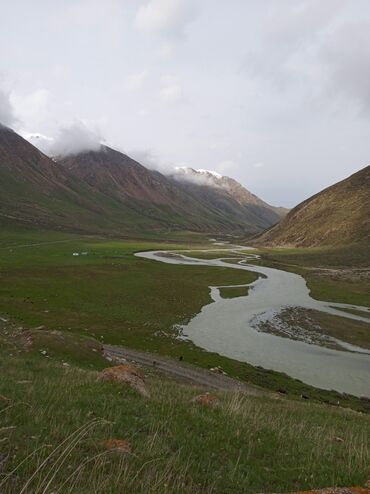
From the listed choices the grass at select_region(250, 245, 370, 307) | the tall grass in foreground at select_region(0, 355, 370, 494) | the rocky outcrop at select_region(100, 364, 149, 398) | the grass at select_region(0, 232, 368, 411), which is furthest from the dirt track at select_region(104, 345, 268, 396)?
the grass at select_region(250, 245, 370, 307)

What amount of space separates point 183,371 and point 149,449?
95.3ft

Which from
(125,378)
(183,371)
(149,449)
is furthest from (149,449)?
(183,371)

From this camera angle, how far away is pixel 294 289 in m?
95.9

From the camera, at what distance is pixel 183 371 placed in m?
36.7

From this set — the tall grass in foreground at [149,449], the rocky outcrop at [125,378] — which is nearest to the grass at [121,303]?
the rocky outcrop at [125,378]

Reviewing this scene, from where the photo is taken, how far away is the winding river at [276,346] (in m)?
42.4

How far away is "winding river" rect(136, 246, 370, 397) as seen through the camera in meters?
42.4

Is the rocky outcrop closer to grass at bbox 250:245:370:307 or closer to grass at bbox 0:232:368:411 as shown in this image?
grass at bbox 0:232:368:411

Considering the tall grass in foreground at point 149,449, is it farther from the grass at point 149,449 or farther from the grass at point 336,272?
the grass at point 336,272

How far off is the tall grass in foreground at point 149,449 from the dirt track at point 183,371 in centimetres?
2042

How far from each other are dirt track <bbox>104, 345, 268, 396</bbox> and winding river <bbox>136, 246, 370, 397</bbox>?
349 inches

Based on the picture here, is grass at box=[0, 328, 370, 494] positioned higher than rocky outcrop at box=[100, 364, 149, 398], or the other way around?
grass at box=[0, 328, 370, 494]

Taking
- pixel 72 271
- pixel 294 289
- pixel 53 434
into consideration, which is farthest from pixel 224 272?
pixel 53 434

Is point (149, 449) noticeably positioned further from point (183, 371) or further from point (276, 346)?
point (276, 346)
